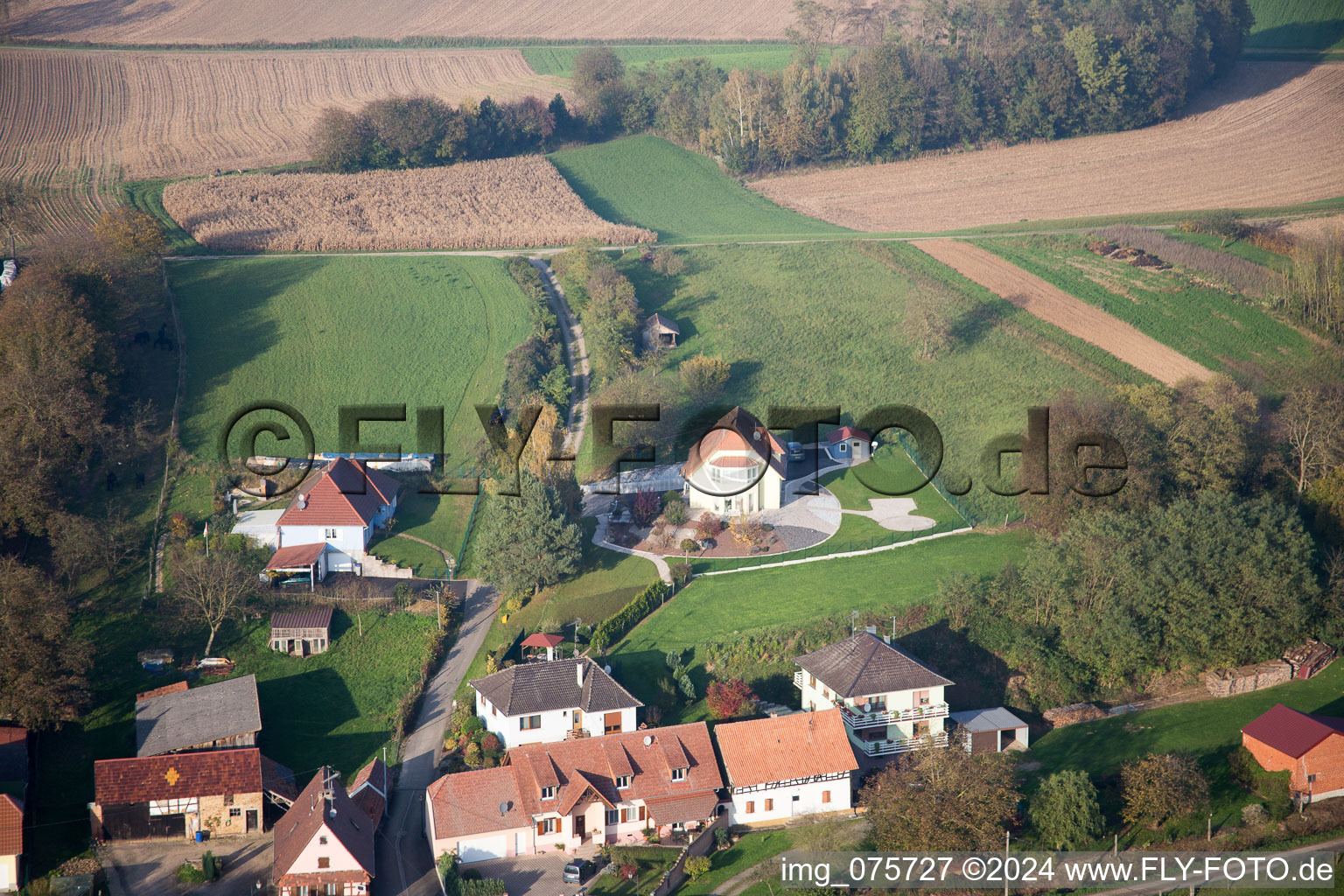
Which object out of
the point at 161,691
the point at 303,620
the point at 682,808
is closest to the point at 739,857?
the point at 682,808

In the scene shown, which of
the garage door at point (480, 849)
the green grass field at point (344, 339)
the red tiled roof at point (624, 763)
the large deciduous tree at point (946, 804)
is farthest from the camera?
the green grass field at point (344, 339)

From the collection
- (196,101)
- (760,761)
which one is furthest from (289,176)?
(760,761)

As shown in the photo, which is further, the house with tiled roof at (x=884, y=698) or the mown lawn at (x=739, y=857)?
the house with tiled roof at (x=884, y=698)

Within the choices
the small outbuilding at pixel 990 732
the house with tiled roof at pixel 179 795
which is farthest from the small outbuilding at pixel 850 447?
the house with tiled roof at pixel 179 795

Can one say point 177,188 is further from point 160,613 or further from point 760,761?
point 760,761

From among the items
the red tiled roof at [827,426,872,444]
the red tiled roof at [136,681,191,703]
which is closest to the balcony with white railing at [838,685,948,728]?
the red tiled roof at [827,426,872,444]

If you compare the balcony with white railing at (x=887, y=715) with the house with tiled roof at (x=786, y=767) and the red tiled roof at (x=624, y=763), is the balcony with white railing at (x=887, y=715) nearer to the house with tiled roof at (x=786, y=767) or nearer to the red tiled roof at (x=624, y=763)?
the house with tiled roof at (x=786, y=767)
